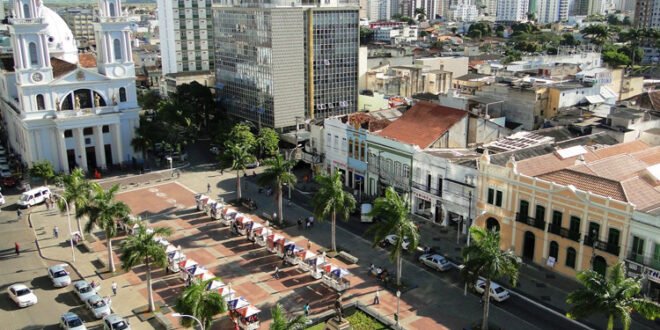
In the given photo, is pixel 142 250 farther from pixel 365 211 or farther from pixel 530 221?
pixel 530 221

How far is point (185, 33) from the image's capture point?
149 meters

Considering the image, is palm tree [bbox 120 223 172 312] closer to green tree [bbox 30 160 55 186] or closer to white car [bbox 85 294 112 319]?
white car [bbox 85 294 112 319]

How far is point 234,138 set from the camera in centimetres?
8750

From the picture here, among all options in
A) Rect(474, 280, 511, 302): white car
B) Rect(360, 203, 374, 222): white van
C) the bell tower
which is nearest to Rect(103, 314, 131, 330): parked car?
Rect(474, 280, 511, 302): white car

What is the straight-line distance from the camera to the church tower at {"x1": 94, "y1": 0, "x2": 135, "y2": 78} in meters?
90.7

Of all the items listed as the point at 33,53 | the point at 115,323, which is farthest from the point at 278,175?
the point at 33,53

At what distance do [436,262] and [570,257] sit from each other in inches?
469

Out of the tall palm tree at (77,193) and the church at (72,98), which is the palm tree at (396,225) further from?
the church at (72,98)

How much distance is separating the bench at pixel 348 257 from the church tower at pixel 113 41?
2039 inches

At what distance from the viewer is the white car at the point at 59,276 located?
5397 cm

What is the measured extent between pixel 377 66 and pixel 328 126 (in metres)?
60.6

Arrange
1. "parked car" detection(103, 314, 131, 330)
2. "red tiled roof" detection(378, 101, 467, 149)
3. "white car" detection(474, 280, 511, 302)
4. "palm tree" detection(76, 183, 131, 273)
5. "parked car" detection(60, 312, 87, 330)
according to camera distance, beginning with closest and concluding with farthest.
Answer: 1. "parked car" detection(103, 314, 131, 330)
2. "parked car" detection(60, 312, 87, 330)
3. "white car" detection(474, 280, 511, 302)
4. "palm tree" detection(76, 183, 131, 273)
5. "red tiled roof" detection(378, 101, 467, 149)

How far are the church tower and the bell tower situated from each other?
7894mm

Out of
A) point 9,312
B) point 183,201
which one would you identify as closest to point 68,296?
point 9,312
